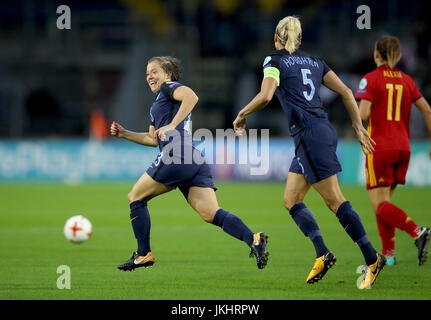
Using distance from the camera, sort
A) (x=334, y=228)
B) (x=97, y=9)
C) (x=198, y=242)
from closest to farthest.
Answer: (x=198, y=242) < (x=334, y=228) < (x=97, y=9)

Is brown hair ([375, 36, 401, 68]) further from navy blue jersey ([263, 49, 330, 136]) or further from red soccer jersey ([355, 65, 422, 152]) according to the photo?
navy blue jersey ([263, 49, 330, 136])

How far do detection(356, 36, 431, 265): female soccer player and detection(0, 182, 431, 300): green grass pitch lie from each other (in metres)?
0.77

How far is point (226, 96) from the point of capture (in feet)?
94.1

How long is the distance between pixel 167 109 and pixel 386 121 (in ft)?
8.12

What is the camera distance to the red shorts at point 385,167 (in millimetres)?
8008

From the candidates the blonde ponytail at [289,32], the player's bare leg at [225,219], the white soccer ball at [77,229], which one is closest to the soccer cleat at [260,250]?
the player's bare leg at [225,219]

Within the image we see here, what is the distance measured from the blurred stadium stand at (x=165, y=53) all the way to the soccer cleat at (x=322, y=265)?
736 inches

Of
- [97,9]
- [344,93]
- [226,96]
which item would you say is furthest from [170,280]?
[97,9]

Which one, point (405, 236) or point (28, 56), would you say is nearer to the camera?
point (405, 236)

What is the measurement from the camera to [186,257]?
8.91 m

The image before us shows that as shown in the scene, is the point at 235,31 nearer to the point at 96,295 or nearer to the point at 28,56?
the point at 28,56

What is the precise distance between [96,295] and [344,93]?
294 centimetres

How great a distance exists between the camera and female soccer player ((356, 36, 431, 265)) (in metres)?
7.97

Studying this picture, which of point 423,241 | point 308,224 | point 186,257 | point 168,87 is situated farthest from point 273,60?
point 186,257
